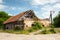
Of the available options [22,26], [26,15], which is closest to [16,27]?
[22,26]

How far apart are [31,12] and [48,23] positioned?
316 inches

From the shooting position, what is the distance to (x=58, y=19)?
4869 centimetres

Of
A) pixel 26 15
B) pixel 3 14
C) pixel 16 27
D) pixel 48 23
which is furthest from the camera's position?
pixel 3 14

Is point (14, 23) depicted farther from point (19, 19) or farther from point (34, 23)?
point (34, 23)

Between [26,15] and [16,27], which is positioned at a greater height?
[26,15]

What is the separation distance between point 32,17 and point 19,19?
4.23m

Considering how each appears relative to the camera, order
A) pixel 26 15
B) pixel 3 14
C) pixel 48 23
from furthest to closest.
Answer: pixel 3 14 → pixel 48 23 → pixel 26 15

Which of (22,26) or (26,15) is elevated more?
(26,15)

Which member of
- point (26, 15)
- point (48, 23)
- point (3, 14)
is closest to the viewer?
point (26, 15)

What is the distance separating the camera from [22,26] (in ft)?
150

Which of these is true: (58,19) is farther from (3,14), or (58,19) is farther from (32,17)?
(3,14)

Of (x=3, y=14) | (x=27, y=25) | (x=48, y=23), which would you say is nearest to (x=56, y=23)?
(x=48, y=23)

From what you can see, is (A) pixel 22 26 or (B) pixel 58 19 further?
(B) pixel 58 19

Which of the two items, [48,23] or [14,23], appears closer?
[14,23]
